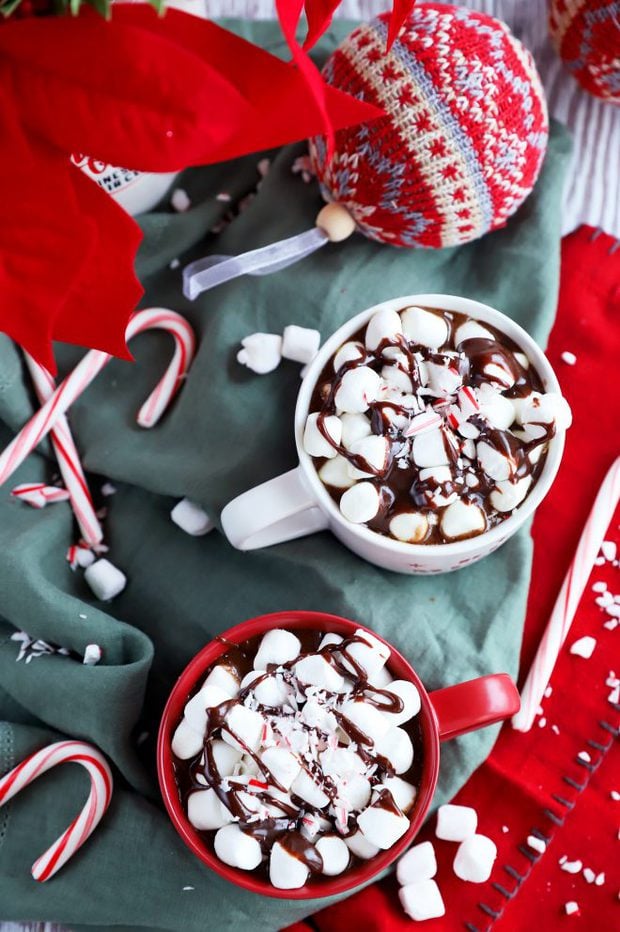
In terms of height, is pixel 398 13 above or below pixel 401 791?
above

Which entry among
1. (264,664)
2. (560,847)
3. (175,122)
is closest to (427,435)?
(264,664)

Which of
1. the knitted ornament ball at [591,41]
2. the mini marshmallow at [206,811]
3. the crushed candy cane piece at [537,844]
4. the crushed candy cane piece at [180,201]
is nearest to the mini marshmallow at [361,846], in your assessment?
the mini marshmallow at [206,811]

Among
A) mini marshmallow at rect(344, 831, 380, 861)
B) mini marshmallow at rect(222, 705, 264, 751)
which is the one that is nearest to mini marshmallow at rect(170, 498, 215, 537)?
mini marshmallow at rect(222, 705, 264, 751)

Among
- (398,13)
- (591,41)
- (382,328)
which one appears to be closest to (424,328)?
(382,328)

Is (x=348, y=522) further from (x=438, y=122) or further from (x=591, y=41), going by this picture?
(x=591, y=41)

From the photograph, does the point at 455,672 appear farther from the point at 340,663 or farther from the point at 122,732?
the point at 122,732

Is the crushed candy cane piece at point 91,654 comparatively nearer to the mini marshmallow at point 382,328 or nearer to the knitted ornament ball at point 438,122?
the mini marshmallow at point 382,328
